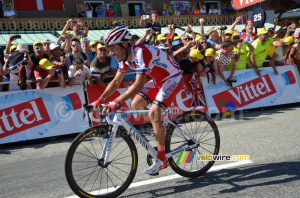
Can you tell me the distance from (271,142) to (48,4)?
61.3 ft

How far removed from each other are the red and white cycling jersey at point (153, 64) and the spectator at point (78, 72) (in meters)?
3.49

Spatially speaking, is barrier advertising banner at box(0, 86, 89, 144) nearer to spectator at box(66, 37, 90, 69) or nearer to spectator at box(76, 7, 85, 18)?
spectator at box(66, 37, 90, 69)

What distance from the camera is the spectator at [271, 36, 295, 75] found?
9.90 m

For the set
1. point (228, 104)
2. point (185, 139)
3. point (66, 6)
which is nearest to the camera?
point (185, 139)

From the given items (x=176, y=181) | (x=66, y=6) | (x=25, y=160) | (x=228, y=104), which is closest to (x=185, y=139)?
(x=176, y=181)

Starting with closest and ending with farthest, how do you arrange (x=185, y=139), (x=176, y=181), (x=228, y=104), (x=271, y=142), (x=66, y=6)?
(x=176, y=181)
(x=185, y=139)
(x=271, y=142)
(x=228, y=104)
(x=66, y=6)

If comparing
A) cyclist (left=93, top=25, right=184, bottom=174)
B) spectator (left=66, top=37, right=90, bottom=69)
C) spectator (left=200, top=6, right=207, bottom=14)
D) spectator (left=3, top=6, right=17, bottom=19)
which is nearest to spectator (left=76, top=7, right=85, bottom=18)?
spectator (left=3, top=6, right=17, bottom=19)

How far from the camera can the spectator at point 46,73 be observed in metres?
7.23

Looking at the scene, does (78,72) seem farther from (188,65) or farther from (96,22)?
(96,22)

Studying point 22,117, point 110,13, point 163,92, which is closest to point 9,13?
point 110,13

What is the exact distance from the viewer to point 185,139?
4.59 meters

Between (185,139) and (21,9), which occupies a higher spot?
(21,9)

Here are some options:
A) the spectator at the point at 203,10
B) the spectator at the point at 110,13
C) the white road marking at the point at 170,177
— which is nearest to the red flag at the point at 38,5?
the spectator at the point at 110,13

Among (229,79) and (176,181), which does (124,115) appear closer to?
(176,181)
